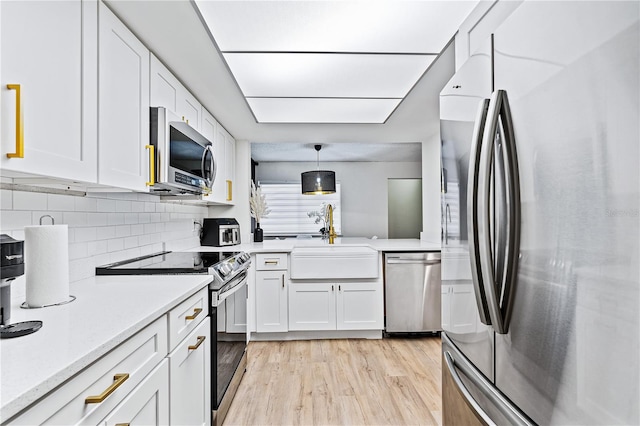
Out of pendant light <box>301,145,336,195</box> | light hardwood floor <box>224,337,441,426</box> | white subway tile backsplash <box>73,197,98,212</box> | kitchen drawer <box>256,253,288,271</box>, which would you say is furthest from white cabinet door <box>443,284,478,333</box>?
pendant light <box>301,145,336,195</box>

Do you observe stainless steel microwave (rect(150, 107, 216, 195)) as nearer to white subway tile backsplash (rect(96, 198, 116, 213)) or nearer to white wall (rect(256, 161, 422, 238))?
white subway tile backsplash (rect(96, 198, 116, 213))

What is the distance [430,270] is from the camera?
3.50 metres

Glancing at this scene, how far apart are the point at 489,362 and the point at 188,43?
6.25 feet

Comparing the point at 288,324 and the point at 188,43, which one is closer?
the point at 188,43

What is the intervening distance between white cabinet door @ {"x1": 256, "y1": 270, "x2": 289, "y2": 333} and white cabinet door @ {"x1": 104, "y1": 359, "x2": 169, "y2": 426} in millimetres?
2135

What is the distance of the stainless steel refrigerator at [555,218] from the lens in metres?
0.57

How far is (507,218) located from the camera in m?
Result: 0.85

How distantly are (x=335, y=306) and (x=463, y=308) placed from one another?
8.22 feet

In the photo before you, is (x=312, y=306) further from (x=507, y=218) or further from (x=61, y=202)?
(x=507, y=218)

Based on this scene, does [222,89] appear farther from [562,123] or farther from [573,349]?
[573,349]

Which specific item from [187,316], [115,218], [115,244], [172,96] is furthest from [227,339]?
[172,96]

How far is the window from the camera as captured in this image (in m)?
6.53

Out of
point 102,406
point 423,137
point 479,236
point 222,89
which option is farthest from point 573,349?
point 423,137

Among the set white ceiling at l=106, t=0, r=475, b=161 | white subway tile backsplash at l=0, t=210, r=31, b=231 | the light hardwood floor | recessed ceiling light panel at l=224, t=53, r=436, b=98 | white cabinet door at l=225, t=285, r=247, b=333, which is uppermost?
white ceiling at l=106, t=0, r=475, b=161
